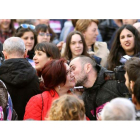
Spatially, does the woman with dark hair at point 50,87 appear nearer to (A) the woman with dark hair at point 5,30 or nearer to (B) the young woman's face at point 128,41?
(B) the young woman's face at point 128,41

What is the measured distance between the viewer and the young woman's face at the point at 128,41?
5895 millimetres

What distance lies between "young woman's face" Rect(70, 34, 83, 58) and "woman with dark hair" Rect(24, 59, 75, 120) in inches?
67.1

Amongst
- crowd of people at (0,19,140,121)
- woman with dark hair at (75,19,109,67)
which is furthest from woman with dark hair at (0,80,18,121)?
woman with dark hair at (75,19,109,67)

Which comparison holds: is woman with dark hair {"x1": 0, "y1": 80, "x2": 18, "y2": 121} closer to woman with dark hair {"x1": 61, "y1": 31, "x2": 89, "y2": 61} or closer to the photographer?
the photographer

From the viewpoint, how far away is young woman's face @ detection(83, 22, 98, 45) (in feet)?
21.3

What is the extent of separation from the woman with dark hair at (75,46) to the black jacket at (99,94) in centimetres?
150

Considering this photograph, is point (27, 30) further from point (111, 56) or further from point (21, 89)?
point (21, 89)

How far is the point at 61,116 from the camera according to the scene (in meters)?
3.13

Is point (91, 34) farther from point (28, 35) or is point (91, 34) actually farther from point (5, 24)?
point (5, 24)

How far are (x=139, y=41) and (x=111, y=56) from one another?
0.47m

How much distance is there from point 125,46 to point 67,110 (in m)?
2.98

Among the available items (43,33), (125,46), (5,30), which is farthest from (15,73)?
(5,30)

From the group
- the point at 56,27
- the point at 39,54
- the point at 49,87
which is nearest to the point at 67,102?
the point at 49,87

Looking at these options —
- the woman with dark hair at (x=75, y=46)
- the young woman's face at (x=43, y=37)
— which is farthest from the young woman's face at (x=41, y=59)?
the young woman's face at (x=43, y=37)
